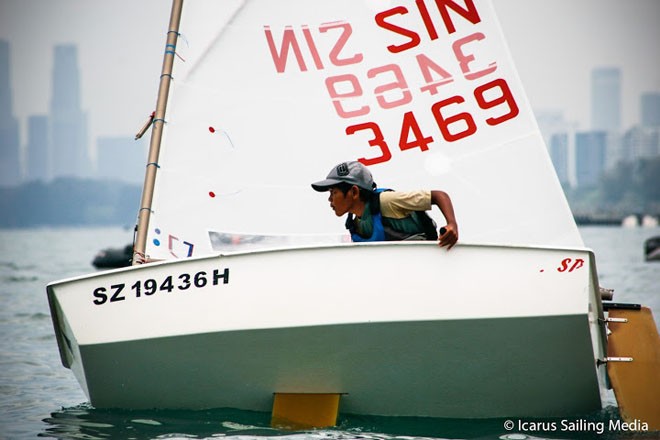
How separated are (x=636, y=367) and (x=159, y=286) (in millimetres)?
3176

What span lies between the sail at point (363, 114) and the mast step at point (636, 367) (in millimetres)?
1049

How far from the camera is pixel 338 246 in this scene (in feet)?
20.6

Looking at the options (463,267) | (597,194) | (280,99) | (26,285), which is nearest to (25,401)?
(280,99)

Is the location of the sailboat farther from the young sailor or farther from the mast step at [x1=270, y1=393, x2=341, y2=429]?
the young sailor

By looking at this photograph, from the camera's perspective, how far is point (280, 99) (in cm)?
835

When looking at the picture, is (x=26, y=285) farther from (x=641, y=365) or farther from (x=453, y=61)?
(x=641, y=365)

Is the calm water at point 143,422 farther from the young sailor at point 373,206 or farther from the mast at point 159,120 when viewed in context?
the mast at point 159,120

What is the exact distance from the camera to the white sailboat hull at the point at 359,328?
623 cm

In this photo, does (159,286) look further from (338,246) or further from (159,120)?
(159,120)

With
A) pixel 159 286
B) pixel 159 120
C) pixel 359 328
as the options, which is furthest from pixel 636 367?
pixel 159 120

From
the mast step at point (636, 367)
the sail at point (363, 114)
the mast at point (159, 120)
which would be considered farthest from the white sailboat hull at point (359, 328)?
the sail at point (363, 114)

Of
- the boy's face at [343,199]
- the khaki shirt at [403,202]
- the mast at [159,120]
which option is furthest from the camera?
the mast at [159,120]

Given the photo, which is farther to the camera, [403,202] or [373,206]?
[373,206]

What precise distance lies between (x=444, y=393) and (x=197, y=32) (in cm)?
337
